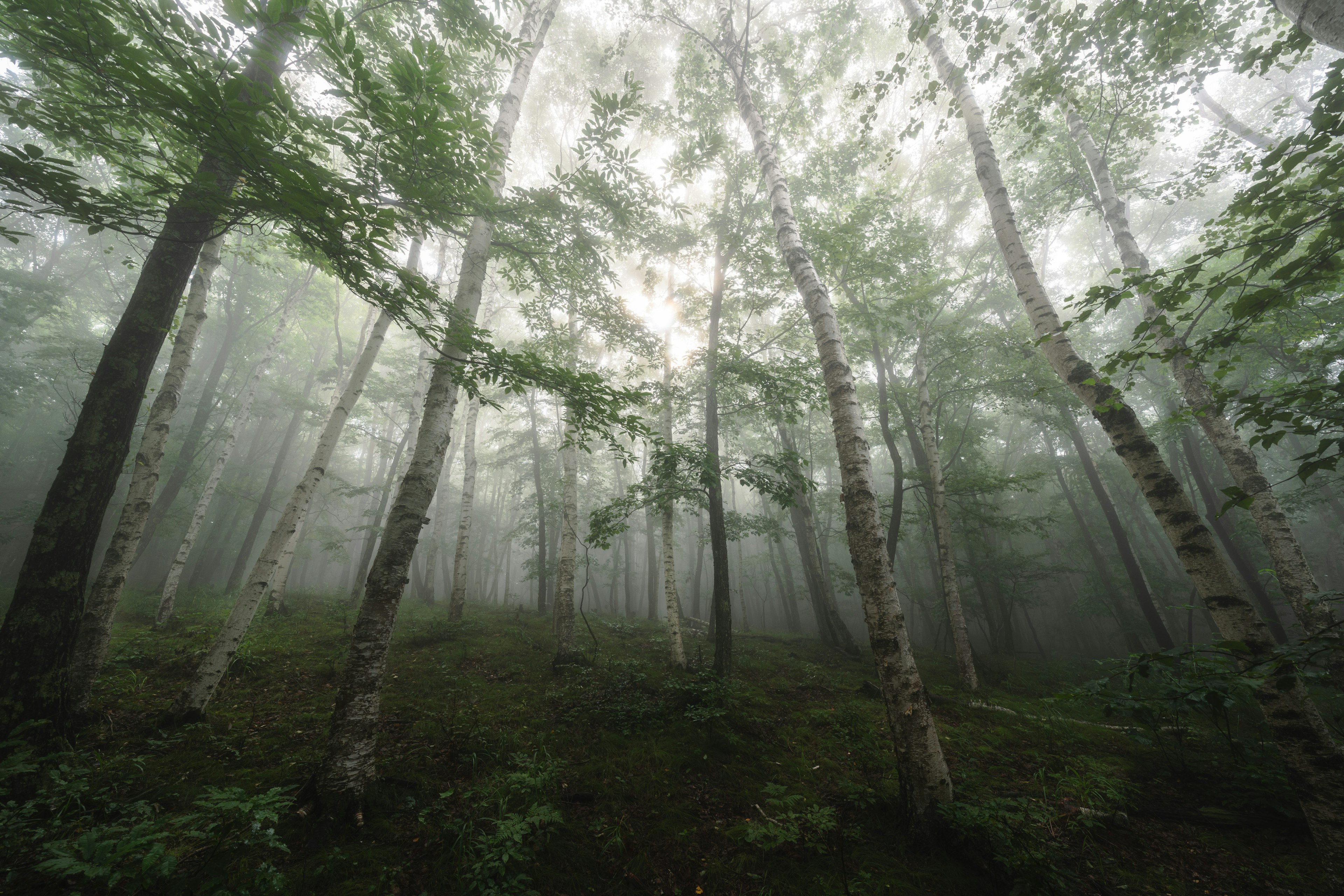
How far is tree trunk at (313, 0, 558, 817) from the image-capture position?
402cm

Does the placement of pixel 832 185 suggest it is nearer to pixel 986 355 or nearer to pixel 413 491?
pixel 986 355

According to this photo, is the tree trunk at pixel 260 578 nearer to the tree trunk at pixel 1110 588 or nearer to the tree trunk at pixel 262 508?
the tree trunk at pixel 262 508

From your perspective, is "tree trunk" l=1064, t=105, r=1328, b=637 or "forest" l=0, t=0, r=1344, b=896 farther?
"tree trunk" l=1064, t=105, r=1328, b=637

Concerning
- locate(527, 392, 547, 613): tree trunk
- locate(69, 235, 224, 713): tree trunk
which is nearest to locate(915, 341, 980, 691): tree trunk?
locate(527, 392, 547, 613): tree trunk

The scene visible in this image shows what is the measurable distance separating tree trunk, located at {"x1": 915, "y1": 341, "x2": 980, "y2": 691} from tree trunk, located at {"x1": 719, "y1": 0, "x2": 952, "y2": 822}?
7.14 meters

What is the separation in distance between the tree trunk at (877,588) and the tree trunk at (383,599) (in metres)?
4.14

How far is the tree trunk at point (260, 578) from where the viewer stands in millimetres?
5246

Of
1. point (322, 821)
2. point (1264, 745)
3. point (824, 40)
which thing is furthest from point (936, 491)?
point (322, 821)

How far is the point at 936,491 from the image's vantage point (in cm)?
1091

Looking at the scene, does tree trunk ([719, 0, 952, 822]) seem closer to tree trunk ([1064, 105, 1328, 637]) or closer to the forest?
the forest

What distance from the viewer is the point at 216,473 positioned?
38.1 feet

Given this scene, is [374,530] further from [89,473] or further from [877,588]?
[877,588]

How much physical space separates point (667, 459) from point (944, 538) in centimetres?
825

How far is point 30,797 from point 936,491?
13965 millimetres
